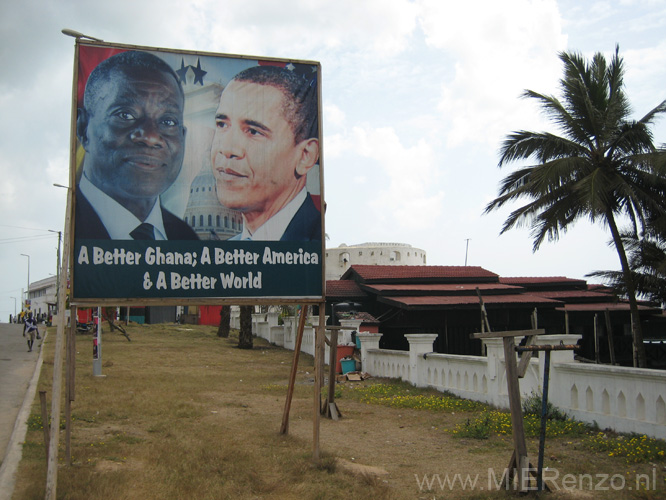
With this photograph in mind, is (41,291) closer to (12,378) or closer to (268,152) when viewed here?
(12,378)

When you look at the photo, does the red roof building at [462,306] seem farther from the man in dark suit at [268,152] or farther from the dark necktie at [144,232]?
the dark necktie at [144,232]

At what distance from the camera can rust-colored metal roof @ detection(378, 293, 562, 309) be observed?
70.9ft

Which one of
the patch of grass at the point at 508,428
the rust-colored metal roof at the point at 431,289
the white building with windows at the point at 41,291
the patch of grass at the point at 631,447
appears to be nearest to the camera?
the patch of grass at the point at 631,447

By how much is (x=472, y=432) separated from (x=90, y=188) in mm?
6673

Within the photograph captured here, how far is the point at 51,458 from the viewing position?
5797 mm

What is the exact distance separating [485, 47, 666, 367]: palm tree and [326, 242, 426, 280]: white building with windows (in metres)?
44.0

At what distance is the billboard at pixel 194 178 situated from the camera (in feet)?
24.0

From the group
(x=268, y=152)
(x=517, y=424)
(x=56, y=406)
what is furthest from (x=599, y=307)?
(x=56, y=406)

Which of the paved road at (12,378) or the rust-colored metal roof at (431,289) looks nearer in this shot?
the paved road at (12,378)

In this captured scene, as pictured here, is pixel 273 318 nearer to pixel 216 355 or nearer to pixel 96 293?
pixel 216 355

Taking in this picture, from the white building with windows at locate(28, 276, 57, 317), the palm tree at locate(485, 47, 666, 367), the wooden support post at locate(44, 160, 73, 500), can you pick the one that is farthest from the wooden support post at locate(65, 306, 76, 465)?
the white building with windows at locate(28, 276, 57, 317)

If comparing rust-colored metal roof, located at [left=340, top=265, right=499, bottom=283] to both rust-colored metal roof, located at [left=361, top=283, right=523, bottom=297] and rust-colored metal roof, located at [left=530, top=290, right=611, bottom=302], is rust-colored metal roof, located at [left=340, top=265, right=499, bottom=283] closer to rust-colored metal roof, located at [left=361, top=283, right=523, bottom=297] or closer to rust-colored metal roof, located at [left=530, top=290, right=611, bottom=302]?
rust-colored metal roof, located at [left=361, top=283, right=523, bottom=297]

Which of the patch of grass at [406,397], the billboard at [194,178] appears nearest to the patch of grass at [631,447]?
the patch of grass at [406,397]

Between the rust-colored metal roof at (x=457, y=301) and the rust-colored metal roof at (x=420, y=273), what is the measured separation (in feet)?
7.90
